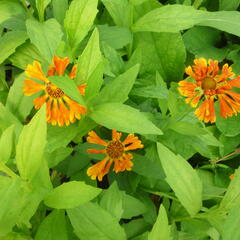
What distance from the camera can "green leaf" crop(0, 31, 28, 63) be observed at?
3.24ft

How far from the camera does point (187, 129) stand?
891mm

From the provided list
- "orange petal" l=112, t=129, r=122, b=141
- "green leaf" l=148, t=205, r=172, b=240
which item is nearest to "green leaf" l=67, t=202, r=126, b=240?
"green leaf" l=148, t=205, r=172, b=240

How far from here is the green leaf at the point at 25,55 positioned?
1.03m

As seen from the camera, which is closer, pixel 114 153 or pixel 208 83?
pixel 208 83

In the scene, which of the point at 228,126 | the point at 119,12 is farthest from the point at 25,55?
the point at 228,126

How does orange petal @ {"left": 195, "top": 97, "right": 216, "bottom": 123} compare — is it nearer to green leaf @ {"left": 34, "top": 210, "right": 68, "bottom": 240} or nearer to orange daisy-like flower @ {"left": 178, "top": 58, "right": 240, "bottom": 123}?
orange daisy-like flower @ {"left": 178, "top": 58, "right": 240, "bottom": 123}

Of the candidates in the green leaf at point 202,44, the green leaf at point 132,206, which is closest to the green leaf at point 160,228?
the green leaf at point 132,206

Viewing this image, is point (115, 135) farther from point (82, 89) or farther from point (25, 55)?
point (25, 55)

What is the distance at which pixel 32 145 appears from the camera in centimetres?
66

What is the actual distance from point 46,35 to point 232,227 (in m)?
0.61

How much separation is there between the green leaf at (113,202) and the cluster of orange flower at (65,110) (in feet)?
0.23

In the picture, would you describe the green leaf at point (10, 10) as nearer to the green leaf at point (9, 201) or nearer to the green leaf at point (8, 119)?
the green leaf at point (8, 119)

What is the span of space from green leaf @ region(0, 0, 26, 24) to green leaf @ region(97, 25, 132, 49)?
0.24 metres

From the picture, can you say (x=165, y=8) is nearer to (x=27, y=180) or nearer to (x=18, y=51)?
(x=18, y=51)
